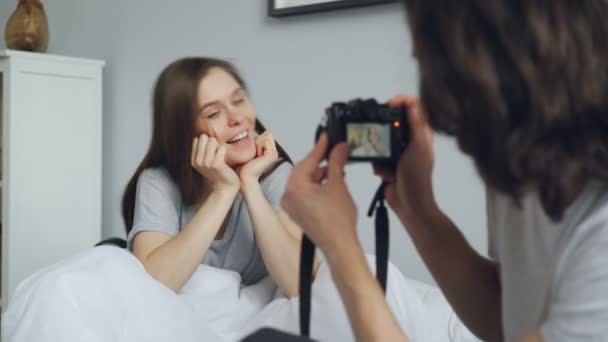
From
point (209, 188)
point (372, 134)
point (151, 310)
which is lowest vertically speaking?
point (151, 310)

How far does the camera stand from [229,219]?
5.17ft

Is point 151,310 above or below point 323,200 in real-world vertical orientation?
below

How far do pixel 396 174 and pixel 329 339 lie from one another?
0.40 meters

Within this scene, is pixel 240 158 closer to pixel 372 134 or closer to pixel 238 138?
pixel 238 138

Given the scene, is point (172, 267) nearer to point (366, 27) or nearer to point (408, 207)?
point (408, 207)

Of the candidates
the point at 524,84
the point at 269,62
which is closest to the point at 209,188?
the point at 269,62

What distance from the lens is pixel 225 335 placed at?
52.1 inches

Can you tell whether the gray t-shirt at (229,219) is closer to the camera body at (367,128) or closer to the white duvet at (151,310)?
the white duvet at (151,310)

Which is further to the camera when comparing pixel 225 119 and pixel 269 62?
pixel 269 62

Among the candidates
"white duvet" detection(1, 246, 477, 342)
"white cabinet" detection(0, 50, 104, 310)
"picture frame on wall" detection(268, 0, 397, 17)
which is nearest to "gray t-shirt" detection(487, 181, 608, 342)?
"white duvet" detection(1, 246, 477, 342)

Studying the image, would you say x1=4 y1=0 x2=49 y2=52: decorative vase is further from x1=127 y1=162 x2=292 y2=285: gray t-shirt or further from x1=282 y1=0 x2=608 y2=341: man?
x1=282 y1=0 x2=608 y2=341: man

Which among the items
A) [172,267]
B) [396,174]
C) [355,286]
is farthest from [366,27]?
[355,286]

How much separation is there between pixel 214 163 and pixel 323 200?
2.20 feet

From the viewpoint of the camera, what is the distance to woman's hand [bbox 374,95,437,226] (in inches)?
33.5
